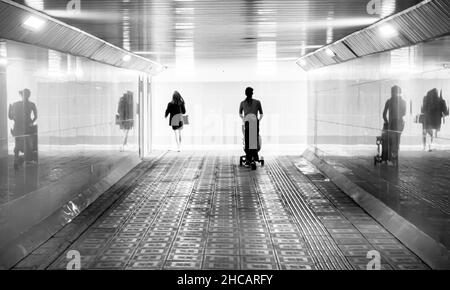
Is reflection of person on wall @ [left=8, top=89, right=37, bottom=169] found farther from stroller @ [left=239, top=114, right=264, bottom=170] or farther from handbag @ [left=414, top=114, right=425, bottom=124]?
stroller @ [left=239, top=114, right=264, bottom=170]

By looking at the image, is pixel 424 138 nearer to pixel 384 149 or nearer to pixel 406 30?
pixel 406 30

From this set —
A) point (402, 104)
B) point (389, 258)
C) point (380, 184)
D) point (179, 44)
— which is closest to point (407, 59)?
point (402, 104)

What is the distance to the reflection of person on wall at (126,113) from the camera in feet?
56.2

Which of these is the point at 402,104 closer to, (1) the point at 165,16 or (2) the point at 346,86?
(1) the point at 165,16

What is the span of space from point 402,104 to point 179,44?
7322 mm

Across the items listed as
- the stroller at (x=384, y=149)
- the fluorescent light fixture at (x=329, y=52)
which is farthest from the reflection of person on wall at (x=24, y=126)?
the fluorescent light fixture at (x=329, y=52)

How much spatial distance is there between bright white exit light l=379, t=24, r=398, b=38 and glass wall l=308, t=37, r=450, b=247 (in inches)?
11.7

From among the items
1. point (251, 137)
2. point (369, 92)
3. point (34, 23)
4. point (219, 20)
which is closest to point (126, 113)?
point (251, 137)

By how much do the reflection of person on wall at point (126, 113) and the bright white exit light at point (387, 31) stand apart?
809 centimetres

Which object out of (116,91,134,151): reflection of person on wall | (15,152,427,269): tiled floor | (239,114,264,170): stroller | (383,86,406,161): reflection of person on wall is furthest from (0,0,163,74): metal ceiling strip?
(383,86,406,161): reflection of person on wall

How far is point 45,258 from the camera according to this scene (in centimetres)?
745

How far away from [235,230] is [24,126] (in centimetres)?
316

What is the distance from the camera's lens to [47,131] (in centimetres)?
984

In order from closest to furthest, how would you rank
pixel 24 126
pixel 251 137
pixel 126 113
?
pixel 24 126
pixel 251 137
pixel 126 113
